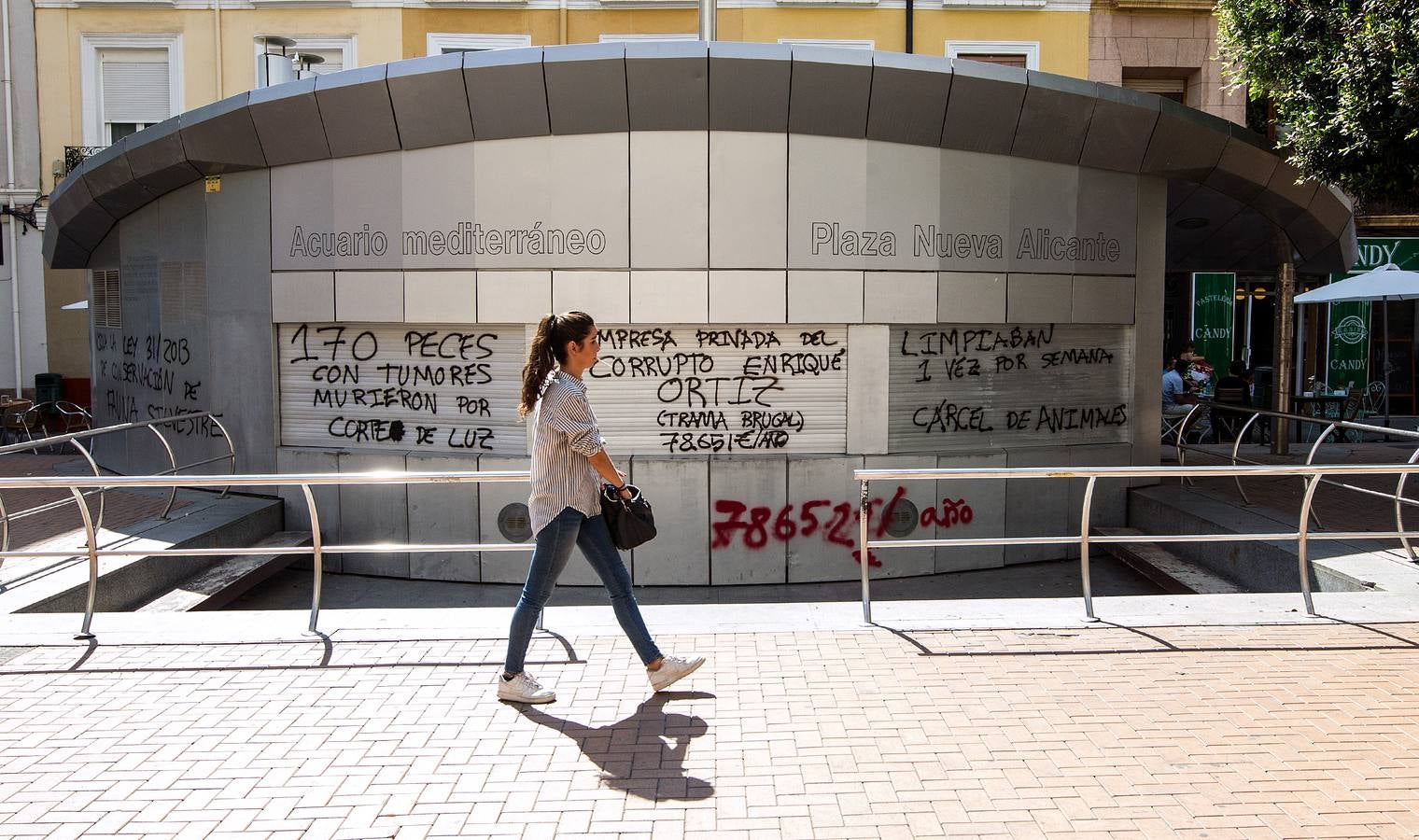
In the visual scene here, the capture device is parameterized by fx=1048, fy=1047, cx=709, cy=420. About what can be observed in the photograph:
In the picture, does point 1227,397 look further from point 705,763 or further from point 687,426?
point 705,763

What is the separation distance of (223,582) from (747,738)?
601cm

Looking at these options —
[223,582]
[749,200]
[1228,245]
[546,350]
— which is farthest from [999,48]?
[546,350]

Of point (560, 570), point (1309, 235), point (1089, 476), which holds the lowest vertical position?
point (560, 570)

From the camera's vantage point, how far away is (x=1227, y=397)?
53.0 feet

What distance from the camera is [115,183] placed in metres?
11.9

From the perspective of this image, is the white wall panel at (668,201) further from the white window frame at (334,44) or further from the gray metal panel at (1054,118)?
the white window frame at (334,44)

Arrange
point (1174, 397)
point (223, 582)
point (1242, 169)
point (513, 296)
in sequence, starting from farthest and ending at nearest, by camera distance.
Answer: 1. point (1174, 397)
2. point (1242, 169)
3. point (513, 296)
4. point (223, 582)

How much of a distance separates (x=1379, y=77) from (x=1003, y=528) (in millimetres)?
5278

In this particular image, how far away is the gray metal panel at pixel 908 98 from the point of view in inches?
365

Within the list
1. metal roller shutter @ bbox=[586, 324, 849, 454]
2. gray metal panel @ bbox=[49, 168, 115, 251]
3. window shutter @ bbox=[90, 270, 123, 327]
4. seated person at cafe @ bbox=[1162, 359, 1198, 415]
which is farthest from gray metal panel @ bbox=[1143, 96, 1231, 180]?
window shutter @ bbox=[90, 270, 123, 327]

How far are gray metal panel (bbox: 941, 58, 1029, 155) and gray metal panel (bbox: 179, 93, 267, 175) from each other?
665cm

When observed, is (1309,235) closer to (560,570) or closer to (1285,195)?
(1285,195)

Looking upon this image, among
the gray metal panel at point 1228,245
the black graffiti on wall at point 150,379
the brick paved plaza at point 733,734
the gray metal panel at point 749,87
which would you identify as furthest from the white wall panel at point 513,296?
the gray metal panel at point 1228,245

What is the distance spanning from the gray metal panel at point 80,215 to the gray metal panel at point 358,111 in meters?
4.55
